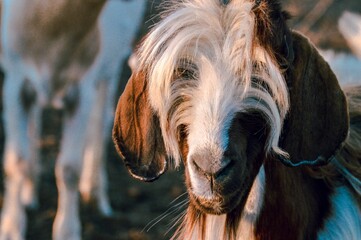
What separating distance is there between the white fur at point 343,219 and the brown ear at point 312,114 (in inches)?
13.7

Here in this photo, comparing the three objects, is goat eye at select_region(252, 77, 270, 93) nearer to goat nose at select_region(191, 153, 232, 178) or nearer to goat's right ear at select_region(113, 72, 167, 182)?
goat nose at select_region(191, 153, 232, 178)

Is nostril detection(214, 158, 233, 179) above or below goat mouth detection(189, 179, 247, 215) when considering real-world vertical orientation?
above

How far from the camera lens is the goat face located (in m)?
2.63

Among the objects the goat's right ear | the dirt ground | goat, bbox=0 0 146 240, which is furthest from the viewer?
the dirt ground

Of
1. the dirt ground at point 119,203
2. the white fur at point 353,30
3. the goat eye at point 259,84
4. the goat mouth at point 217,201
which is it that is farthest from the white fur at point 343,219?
the dirt ground at point 119,203

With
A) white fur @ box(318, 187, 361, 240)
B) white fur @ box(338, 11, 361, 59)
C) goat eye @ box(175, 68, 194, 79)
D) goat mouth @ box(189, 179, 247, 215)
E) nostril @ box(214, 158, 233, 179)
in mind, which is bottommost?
white fur @ box(318, 187, 361, 240)

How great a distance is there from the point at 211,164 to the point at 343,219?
0.69 m

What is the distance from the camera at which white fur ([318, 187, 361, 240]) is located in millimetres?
3071

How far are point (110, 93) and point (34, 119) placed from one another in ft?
3.02

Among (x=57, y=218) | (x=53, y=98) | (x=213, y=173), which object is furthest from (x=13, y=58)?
(x=213, y=173)

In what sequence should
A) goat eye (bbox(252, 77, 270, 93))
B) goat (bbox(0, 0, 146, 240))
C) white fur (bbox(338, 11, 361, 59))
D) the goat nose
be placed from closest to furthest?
the goat nose < goat eye (bbox(252, 77, 270, 93)) < white fur (bbox(338, 11, 361, 59)) < goat (bbox(0, 0, 146, 240))

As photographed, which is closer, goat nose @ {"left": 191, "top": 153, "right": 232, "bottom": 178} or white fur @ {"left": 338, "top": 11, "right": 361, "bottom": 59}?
goat nose @ {"left": 191, "top": 153, "right": 232, "bottom": 178}

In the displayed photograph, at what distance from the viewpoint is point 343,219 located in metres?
3.10

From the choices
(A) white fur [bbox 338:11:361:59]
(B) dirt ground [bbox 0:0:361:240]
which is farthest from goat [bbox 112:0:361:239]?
(B) dirt ground [bbox 0:0:361:240]
